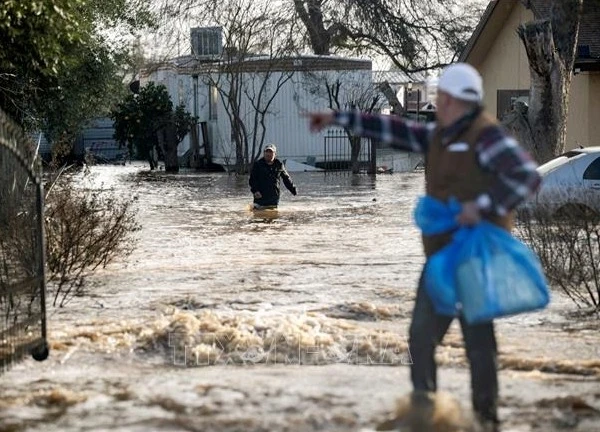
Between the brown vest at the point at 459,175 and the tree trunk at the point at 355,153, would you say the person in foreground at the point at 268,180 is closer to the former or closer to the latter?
the brown vest at the point at 459,175

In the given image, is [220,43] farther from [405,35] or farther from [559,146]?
[559,146]

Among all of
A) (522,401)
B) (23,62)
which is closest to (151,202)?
(23,62)

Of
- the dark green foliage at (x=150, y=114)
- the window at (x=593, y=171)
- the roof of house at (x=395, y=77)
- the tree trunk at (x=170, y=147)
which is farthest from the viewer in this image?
the roof of house at (x=395, y=77)

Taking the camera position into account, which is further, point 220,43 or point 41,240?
point 220,43

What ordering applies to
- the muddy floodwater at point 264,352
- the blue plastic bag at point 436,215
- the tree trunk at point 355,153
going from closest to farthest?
the blue plastic bag at point 436,215, the muddy floodwater at point 264,352, the tree trunk at point 355,153

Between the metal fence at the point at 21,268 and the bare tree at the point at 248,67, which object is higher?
the bare tree at the point at 248,67

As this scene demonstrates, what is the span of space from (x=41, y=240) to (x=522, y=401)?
3560 mm

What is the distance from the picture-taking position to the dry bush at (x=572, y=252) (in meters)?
11.2

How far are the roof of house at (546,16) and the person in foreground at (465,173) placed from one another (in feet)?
69.7

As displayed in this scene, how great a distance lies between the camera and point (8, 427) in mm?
6500

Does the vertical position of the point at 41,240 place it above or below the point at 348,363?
above

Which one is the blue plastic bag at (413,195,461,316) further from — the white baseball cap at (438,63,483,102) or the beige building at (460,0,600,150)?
the beige building at (460,0,600,150)

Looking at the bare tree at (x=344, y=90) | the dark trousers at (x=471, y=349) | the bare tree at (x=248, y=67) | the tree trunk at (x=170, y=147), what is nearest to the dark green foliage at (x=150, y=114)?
the tree trunk at (x=170, y=147)

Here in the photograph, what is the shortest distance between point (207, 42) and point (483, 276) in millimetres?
37624
